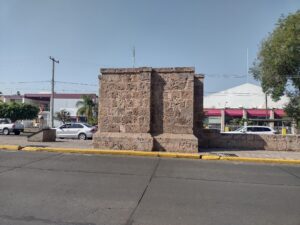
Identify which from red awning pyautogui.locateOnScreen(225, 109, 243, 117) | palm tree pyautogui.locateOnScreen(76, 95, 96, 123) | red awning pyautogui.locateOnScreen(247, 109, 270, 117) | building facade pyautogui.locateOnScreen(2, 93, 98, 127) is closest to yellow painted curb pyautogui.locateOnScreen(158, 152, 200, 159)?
palm tree pyautogui.locateOnScreen(76, 95, 96, 123)

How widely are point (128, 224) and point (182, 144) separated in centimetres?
949

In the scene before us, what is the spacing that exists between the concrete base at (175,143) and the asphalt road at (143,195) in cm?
354

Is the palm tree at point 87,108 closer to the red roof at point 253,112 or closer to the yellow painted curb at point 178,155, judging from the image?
the red roof at point 253,112

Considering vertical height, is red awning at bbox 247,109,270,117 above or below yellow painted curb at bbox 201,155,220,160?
above

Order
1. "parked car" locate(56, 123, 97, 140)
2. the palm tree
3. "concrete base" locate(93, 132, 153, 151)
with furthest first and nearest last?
the palm tree < "parked car" locate(56, 123, 97, 140) < "concrete base" locate(93, 132, 153, 151)

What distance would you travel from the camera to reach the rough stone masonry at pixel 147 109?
14.2 metres

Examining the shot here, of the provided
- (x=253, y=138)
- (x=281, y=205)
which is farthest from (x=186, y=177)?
(x=253, y=138)

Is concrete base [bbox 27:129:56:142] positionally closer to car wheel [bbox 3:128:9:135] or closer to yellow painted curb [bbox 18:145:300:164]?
yellow painted curb [bbox 18:145:300:164]

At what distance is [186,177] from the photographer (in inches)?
335

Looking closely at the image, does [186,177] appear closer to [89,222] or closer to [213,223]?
[213,223]

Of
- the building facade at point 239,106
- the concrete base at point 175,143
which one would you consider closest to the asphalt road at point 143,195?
the concrete base at point 175,143

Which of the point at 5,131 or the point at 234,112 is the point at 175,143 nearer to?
the point at 5,131

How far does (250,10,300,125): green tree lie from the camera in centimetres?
2494

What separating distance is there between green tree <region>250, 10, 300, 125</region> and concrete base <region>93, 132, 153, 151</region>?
16.9m
